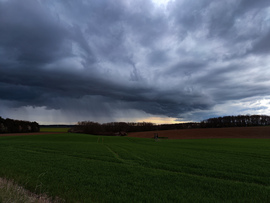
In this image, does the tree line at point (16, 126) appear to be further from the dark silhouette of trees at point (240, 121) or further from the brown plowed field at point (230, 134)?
the dark silhouette of trees at point (240, 121)

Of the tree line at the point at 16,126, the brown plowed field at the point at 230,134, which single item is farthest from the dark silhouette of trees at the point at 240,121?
the tree line at the point at 16,126

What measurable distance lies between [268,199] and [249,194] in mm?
699

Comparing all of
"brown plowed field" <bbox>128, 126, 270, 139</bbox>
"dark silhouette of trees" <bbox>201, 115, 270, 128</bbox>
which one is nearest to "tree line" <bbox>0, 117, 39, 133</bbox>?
"brown plowed field" <bbox>128, 126, 270, 139</bbox>

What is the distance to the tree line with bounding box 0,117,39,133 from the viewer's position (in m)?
91.9

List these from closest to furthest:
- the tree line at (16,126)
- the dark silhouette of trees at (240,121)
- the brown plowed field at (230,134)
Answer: the brown plowed field at (230,134), the tree line at (16,126), the dark silhouette of trees at (240,121)

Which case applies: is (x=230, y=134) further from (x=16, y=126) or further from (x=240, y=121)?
(x=16, y=126)

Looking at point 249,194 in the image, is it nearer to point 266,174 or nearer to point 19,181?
point 266,174

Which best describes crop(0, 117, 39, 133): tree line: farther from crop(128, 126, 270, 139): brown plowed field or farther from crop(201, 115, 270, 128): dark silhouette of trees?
crop(201, 115, 270, 128): dark silhouette of trees

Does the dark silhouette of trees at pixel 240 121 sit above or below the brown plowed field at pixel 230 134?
above

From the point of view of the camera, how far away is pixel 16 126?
9881 centimetres

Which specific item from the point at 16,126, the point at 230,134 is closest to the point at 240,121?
the point at 230,134

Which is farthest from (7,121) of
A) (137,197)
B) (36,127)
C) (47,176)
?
(137,197)

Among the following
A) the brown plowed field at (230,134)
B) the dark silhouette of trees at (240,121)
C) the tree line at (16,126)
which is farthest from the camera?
the dark silhouette of trees at (240,121)

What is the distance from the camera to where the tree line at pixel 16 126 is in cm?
9189
